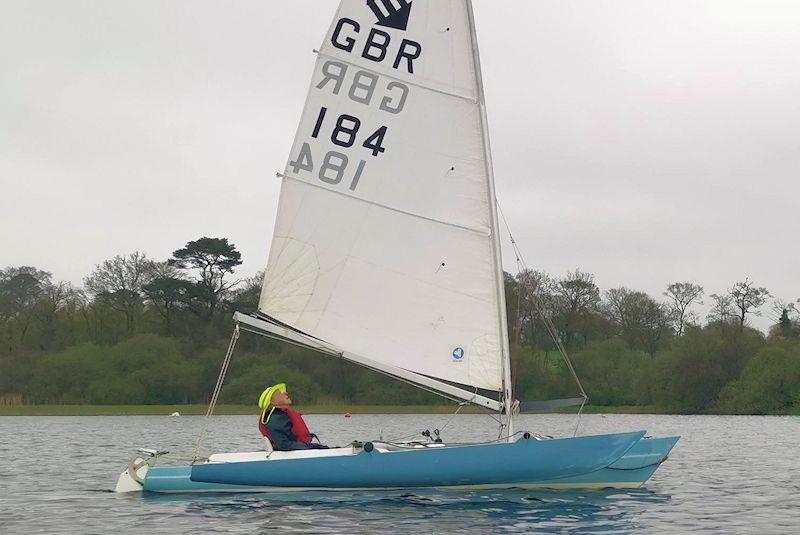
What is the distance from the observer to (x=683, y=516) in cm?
1585

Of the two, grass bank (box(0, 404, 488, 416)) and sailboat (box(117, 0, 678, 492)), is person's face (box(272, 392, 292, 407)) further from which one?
grass bank (box(0, 404, 488, 416))

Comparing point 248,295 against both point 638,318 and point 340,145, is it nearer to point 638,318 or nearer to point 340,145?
point 638,318

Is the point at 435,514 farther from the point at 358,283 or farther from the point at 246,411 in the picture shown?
A: the point at 246,411

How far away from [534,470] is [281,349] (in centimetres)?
5428

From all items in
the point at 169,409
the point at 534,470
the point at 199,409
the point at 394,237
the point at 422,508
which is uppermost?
the point at 394,237

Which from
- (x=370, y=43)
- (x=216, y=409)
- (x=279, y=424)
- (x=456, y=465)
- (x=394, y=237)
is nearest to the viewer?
(x=456, y=465)

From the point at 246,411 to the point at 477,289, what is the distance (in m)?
46.6

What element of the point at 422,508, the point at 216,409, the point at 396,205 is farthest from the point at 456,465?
the point at 216,409

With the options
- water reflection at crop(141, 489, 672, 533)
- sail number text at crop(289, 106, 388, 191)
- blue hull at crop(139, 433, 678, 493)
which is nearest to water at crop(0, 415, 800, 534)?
water reflection at crop(141, 489, 672, 533)

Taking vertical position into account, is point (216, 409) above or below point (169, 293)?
below

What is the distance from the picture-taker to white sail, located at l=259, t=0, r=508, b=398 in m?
17.5

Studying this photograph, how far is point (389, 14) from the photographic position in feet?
57.9

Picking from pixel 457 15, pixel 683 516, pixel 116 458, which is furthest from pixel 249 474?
pixel 116 458

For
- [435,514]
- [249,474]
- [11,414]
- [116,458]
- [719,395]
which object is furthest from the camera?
[11,414]
